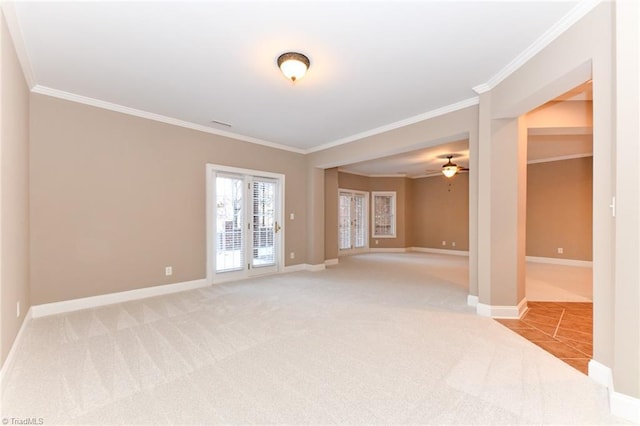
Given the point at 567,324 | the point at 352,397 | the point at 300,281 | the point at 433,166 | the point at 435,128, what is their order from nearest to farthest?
the point at 352,397 → the point at 567,324 → the point at 435,128 → the point at 300,281 → the point at 433,166

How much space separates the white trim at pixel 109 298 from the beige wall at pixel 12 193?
10.7 inches

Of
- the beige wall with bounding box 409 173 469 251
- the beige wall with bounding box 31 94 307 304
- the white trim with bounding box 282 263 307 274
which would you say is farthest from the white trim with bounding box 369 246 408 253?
the beige wall with bounding box 31 94 307 304

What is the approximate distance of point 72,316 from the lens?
3533mm

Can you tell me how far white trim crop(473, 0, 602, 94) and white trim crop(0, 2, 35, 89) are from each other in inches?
170

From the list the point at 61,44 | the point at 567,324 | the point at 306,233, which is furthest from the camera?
the point at 306,233

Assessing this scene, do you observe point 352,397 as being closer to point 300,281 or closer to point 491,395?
point 491,395

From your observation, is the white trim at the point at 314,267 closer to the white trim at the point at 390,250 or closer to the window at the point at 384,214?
the white trim at the point at 390,250

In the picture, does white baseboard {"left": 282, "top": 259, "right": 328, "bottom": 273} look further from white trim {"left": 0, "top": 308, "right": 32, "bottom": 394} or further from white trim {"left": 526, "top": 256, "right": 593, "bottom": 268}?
white trim {"left": 526, "top": 256, "right": 593, "bottom": 268}

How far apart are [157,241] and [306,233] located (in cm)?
321

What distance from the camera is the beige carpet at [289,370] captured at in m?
1.82

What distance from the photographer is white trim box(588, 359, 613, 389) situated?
6.81ft

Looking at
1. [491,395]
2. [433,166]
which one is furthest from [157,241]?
[433,166]

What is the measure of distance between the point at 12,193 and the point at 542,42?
5.04 m

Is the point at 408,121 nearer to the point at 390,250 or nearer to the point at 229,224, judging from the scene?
the point at 229,224
